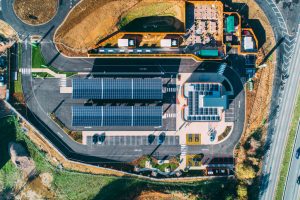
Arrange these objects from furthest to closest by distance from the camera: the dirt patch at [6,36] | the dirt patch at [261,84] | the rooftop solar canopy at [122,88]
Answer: the dirt patch at [261,84]
the dirt patch at [6,36]
the rooftop solar canopy at [122,88]

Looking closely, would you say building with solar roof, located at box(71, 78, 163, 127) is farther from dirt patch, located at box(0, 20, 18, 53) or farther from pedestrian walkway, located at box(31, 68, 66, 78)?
dirt patch, located at box(0, 20, 18, 53)

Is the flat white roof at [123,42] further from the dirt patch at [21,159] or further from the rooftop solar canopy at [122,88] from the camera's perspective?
the dirt patch at [21,159]

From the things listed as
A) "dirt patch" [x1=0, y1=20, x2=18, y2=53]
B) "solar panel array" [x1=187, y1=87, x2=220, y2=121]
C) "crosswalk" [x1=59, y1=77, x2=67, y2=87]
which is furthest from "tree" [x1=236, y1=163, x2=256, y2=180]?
"dirt patch" [x1=0, y1=20, x2=18, y2=53]

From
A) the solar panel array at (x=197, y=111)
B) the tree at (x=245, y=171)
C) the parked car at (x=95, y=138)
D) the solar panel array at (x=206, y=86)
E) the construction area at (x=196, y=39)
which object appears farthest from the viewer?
the construction area at (x=196, y=39)

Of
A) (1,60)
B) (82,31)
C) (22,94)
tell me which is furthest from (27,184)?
(82,31)

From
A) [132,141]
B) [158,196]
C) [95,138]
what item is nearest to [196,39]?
[132,141]

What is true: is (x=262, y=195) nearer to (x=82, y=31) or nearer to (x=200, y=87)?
(x=200, y=87)

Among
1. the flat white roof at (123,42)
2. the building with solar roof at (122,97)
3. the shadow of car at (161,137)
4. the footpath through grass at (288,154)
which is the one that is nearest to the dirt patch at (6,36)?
the building with solar roof at (122,97)
